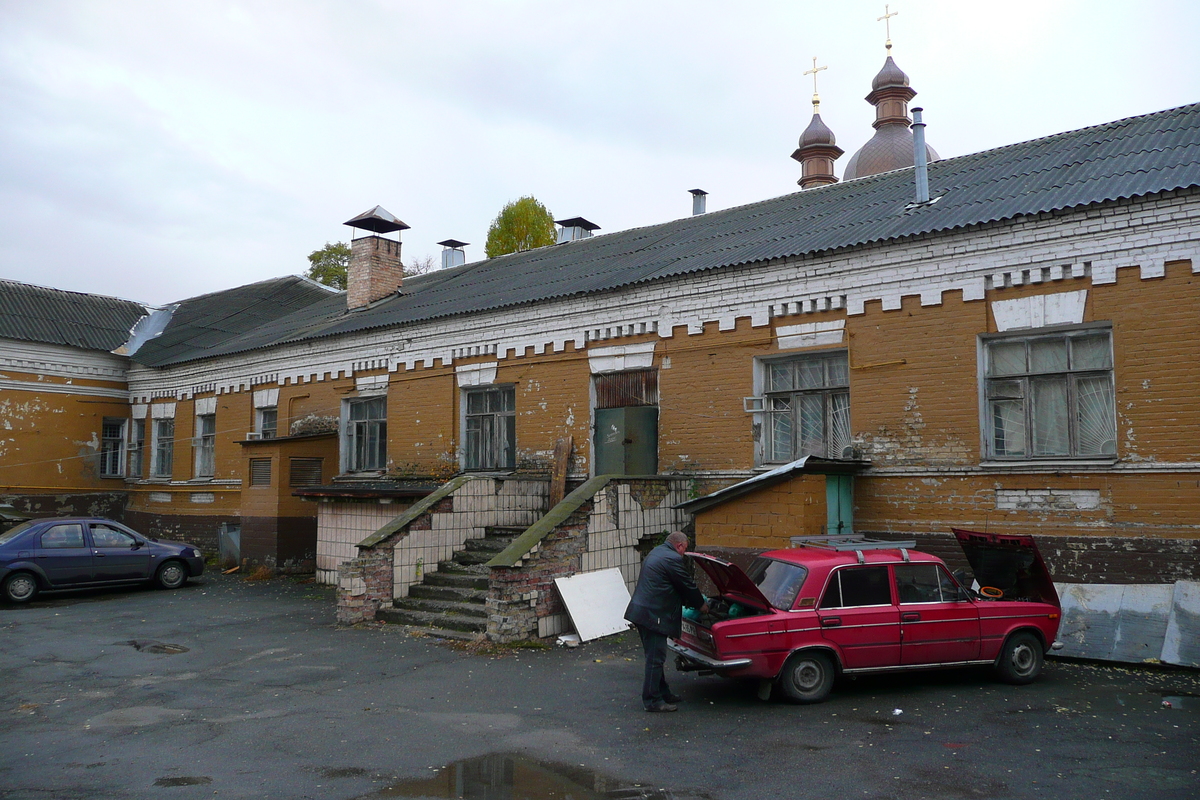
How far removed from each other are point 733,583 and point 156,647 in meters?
7.82

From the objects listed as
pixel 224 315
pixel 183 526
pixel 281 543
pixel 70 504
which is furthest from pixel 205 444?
pixel 281 543

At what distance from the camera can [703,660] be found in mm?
7961

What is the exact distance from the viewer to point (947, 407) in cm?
1122

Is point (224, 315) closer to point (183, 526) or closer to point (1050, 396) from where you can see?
point (183, 526)

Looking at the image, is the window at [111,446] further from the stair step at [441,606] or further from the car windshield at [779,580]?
the car windshield at [779,580]

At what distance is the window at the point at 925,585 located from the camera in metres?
8.34

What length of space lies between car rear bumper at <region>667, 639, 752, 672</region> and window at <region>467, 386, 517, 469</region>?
8243mm

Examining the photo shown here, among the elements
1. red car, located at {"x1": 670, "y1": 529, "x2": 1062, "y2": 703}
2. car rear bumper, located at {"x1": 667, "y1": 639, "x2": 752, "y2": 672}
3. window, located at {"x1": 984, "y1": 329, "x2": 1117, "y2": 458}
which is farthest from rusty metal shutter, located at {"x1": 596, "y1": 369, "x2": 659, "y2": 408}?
car rear bumper, located at {"x1": 667, "y1": 639, "x2": 752, "y2": 672}

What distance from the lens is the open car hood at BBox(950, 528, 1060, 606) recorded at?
8859 millimetres

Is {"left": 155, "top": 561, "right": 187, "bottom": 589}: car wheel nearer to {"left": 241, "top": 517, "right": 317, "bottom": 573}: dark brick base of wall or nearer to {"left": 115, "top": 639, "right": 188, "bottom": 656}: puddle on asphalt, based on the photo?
{"left": 241, "top": 517, "right": 317, "bottom": 573}: dark brick base of wall

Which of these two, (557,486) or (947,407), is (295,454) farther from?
(947,407)

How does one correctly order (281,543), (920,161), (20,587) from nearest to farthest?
(920,161) < (20,587) < (281,543)

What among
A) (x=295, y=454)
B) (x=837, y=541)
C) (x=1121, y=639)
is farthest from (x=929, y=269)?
(x=295, y=454)

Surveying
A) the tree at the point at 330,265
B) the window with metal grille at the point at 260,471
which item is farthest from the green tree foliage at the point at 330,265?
the window with metal grille at the point at 260,471
